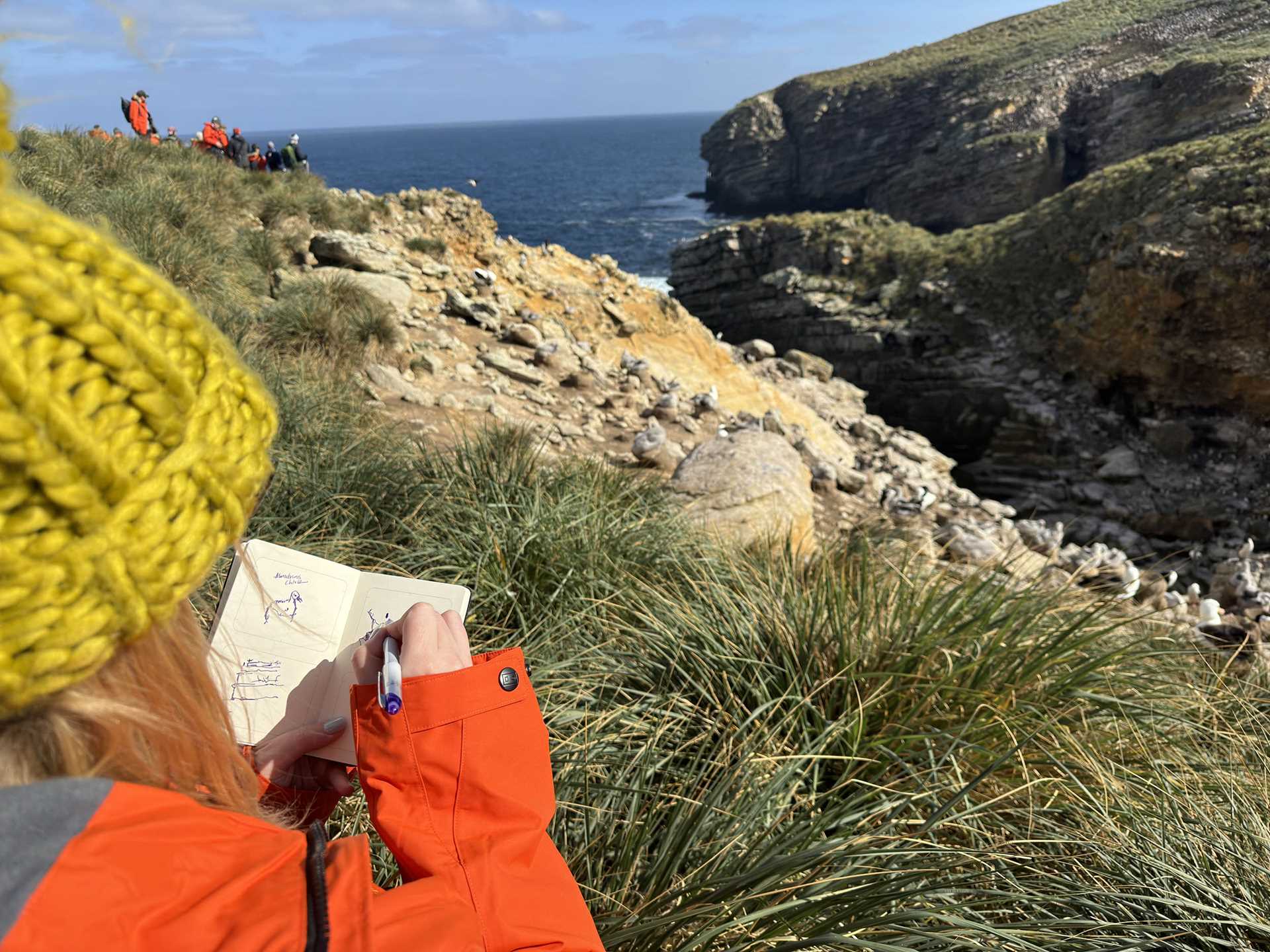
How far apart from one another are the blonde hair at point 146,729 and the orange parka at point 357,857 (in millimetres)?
75

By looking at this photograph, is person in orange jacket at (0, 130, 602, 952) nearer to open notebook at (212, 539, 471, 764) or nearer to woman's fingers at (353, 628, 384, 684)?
woman's fingers at (353, 628, 384, 684)

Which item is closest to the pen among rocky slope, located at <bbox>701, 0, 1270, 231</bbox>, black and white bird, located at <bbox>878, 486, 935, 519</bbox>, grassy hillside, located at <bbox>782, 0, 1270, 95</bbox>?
black and white bird, located at <bbox>878, 486, 935, 519</bbox>

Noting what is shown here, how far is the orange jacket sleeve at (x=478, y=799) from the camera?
3.24ft

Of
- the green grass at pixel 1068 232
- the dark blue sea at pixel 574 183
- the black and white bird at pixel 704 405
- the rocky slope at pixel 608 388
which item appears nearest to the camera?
the rocky slope at pixel 608 388

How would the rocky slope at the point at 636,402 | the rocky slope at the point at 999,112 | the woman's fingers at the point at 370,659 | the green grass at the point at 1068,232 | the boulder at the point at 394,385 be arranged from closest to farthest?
the woman's fingers at the point at 370,659
the rocky slope at the point at 636,402
the boulder at the point at 394,385
the green grass at the point at 1068,232
the rocky slope at the point at 999,112

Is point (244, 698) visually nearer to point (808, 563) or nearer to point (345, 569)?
point (345, 569)

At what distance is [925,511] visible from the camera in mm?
7938

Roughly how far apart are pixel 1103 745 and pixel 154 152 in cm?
1344

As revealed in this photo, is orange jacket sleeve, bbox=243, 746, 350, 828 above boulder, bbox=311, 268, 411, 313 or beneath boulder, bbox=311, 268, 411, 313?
beneath

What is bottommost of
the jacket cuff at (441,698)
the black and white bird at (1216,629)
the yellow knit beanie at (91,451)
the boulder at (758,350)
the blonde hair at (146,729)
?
the black and white bird at (1216,629)

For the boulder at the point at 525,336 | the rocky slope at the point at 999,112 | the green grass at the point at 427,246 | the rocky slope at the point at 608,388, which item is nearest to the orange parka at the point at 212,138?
the rocky slope at the point at 608,388

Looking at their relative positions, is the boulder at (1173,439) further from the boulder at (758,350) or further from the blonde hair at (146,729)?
the blonde hair at (146,729)

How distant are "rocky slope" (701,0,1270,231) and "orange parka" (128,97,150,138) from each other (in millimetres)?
30137

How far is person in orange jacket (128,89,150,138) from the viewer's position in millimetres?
13516
